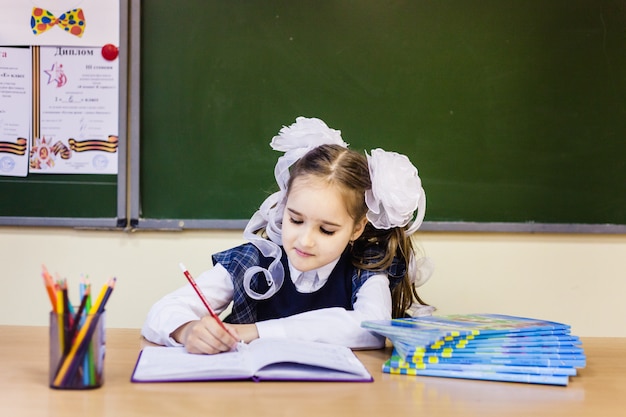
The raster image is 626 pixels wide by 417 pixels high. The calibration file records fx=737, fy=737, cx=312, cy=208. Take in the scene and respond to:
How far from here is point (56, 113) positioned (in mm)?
2445

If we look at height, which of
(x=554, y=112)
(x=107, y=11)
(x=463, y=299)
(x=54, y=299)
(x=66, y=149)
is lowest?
(x=463, y=299)

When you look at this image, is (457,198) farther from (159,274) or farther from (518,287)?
(159,274)

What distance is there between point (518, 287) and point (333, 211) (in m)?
1.10

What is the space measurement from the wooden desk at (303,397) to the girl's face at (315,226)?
39cm

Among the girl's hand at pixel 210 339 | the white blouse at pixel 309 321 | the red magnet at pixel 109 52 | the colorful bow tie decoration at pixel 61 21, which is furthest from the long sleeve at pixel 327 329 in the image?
the colorful bow tie decoration at pixel 61 21

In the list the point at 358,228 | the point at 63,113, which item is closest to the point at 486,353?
the point at 358,228

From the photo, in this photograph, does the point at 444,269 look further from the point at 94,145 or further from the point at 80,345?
the point at 80,345

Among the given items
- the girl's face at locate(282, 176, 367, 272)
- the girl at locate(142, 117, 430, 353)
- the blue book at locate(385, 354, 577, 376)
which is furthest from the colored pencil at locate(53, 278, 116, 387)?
the girl's face at locate(282, 176, 367, 272)

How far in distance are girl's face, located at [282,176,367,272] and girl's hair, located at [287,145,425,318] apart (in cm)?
4

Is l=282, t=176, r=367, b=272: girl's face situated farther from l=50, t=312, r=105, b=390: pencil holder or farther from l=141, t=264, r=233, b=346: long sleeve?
Result: l=50, t=312, r=105, b=390: pencil holder

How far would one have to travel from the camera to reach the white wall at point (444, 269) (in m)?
2.45

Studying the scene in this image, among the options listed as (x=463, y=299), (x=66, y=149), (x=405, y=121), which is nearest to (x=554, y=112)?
(x=405, y=121)

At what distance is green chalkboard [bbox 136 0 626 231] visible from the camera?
2422mm

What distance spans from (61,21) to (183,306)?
1.30 meters
